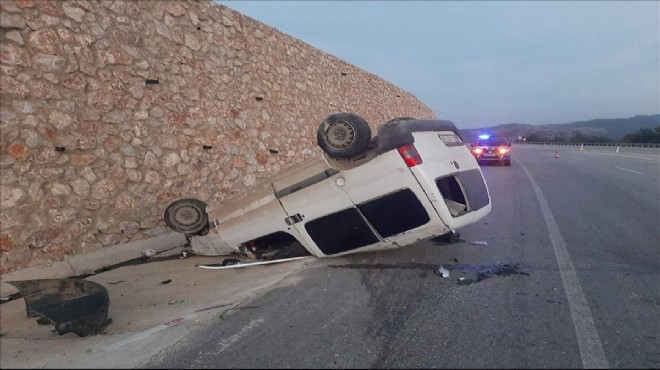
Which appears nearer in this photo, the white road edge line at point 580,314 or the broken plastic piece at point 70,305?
the white road edge line at point 580,314

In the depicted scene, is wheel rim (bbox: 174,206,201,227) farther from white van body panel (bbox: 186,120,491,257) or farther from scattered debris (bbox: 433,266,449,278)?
scattered debris (bbox: 433,266,449,278)

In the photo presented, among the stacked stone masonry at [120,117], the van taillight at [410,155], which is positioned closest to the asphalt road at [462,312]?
the van taillight at [410,155]

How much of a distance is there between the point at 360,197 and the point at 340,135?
2.80 feet

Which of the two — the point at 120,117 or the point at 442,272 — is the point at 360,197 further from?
the point at 120,117

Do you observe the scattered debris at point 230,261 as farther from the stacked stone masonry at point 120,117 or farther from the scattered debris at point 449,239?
the scattered debris at point 449,239

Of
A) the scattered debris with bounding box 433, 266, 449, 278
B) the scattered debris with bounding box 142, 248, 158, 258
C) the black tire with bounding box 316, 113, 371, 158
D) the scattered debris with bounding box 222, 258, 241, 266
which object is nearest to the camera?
the scattered debris with bounding box 433, 266, 449, 278

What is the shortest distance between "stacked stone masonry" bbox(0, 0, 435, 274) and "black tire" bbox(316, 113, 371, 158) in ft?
11.1

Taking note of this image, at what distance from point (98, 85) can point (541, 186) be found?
12.2m

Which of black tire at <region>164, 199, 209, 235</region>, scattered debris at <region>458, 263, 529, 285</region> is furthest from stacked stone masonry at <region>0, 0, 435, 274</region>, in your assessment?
scattered debris at <region>458, 263, 529, 285</region>

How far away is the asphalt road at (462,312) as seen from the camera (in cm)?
324


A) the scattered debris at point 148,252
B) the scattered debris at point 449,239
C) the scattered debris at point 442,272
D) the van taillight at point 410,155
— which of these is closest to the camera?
the van taillight at point 410,155

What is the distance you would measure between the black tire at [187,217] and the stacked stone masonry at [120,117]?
0.83 meters

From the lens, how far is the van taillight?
4883mm

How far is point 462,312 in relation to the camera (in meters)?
4.03
